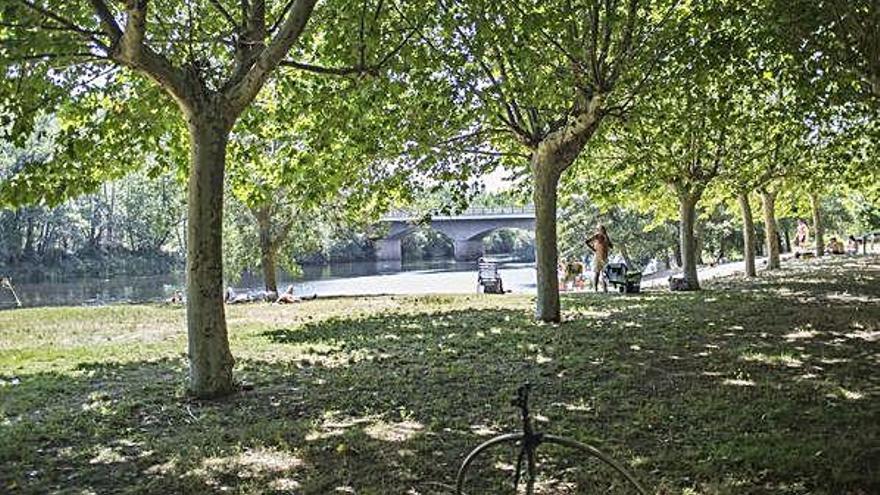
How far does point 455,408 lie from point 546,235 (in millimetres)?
6137

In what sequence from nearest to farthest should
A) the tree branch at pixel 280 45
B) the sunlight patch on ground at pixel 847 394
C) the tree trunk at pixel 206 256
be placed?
the sunlight patch on ground at pixel 847 394 → the tree branch at pixel 280 45 → the tree trunk at pixel 206 256

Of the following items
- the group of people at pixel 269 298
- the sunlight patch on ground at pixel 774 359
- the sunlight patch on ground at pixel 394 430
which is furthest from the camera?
the group of people at pixel 269 298

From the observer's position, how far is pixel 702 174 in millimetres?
19250

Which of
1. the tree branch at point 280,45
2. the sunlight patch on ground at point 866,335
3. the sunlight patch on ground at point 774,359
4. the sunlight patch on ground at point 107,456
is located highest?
the tree branch at point 280,45

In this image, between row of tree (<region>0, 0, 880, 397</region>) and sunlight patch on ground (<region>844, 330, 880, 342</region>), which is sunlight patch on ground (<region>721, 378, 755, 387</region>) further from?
row of tree (<region>0, 0, 880, 397</region>)

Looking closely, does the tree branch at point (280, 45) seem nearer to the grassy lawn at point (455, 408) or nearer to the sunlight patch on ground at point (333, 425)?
the grassy lawn at point (455, 408)

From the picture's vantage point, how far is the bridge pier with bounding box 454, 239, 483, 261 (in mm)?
75588

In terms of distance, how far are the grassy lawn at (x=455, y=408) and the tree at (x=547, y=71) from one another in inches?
107

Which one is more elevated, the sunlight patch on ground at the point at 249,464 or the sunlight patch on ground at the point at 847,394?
the sunlight patch on ground at the point at 847,394

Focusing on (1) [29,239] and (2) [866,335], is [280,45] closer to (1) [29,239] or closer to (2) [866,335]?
(2) [866,335]

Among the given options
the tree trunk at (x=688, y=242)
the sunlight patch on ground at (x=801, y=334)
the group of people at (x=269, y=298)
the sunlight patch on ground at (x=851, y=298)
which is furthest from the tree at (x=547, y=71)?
the group of people at (x=269, y=298)

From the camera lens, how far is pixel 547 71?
11.2 metres

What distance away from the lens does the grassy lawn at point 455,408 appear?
498 cm

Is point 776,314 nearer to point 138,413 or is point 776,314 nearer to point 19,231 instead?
point 138,413
